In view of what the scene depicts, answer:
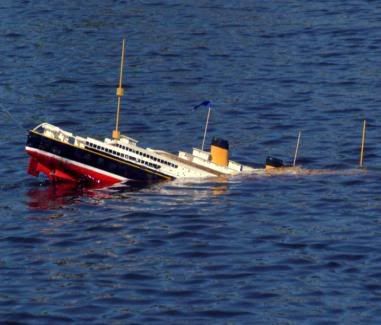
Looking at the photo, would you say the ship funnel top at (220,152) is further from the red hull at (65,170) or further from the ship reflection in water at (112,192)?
the red hull at (65,170)

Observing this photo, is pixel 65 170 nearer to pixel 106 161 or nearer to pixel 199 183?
pixel 106 161

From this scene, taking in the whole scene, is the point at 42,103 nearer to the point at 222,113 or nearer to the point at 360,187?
the point at 222,113

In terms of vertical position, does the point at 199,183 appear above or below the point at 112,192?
above

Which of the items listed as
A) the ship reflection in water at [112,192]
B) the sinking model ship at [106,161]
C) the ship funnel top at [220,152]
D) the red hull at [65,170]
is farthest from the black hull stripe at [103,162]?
the ship funnel top at [220,152]

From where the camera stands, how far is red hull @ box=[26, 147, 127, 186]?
81.1m

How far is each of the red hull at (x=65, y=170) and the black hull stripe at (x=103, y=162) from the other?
0.26 m

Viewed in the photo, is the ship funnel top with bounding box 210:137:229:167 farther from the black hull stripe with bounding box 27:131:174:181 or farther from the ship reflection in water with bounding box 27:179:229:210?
the black hull stripe with bounding box 27:131:174:181

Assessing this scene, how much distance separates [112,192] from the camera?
79375 millimetres

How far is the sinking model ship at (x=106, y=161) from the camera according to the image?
266 feet

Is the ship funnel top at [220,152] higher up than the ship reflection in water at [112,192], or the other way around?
the ship funnel top at [220,152]

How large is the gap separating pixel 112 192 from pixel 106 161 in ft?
7.47

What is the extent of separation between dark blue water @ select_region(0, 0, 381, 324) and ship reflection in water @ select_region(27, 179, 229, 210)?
0.65ft

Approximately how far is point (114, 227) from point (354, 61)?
45484 mm

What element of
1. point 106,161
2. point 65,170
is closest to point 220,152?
point 106,161
